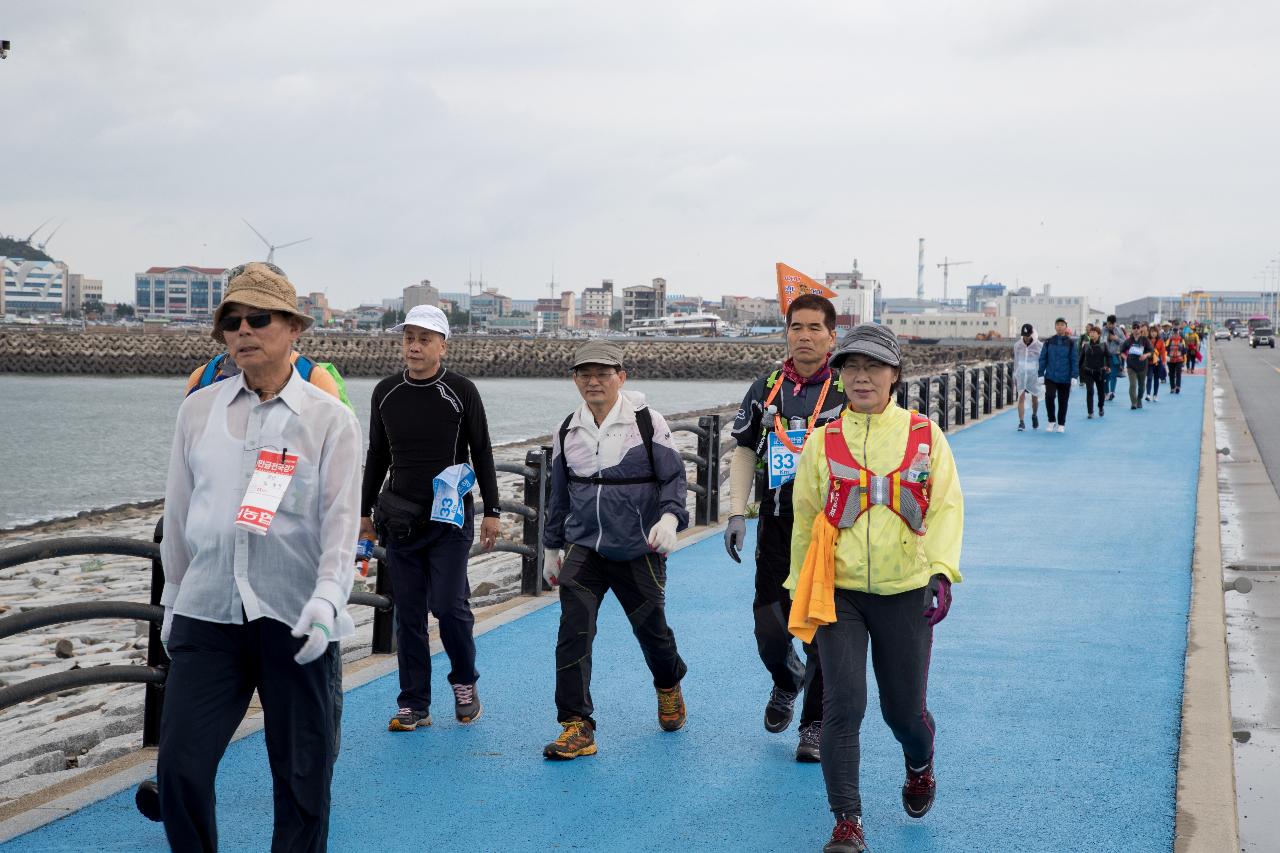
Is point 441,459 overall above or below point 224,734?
above

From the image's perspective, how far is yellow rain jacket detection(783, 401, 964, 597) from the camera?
13.9ft

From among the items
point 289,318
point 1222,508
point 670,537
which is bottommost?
point 1222,508

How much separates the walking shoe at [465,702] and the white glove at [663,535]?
1.11 metres

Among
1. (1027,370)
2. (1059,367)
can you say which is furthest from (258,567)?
(1027,370)

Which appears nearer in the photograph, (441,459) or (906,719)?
(906,719)

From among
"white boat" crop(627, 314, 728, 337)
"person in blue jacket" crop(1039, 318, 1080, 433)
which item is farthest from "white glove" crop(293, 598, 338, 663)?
"white boat" crop(627, 314, 728, 337)

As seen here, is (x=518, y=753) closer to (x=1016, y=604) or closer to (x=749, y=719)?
(x=749, y=719)

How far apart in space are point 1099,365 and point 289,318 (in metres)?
22.9

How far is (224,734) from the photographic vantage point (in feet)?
11.1

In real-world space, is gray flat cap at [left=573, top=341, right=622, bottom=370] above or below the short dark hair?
below

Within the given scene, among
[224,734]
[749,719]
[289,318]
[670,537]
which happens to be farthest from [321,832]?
[749,719]

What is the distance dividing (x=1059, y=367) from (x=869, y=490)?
17.5 metres

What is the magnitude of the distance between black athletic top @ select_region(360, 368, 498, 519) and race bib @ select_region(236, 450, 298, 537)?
7.03 ft

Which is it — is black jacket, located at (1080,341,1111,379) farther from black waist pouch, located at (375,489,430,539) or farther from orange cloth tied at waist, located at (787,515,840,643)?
orange cloth tied at waist, located at (787,515,840,643)
